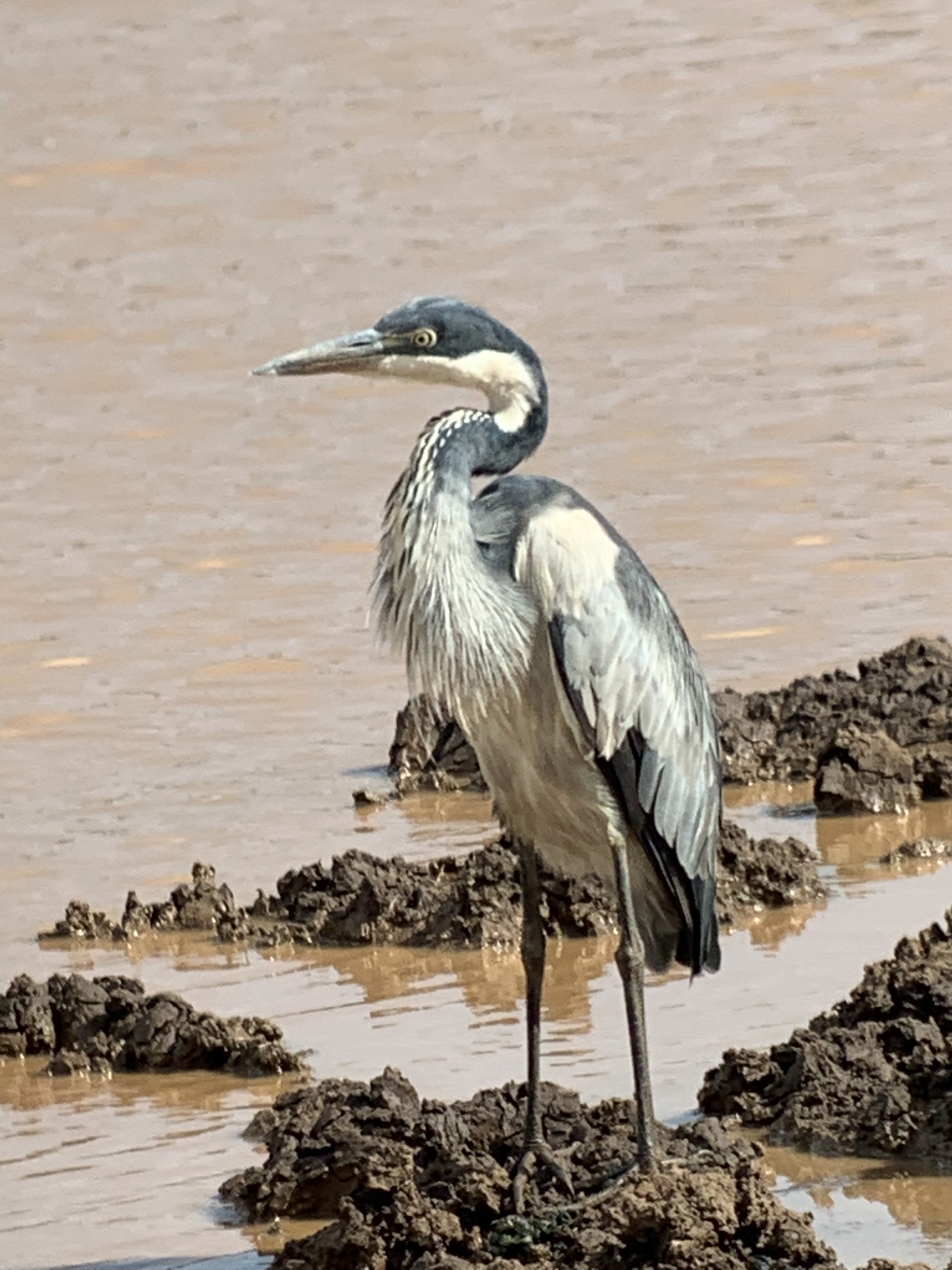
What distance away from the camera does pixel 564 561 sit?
6.74 metres

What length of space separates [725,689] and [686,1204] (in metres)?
5.33

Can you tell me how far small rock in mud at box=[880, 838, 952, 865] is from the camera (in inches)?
368

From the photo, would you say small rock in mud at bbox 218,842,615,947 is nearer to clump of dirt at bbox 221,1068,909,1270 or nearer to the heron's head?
clump of dirt at bbox 221,1068,909,1270

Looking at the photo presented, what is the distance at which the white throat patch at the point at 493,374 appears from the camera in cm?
693

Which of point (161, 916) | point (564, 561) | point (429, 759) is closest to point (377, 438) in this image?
point (429, 759)

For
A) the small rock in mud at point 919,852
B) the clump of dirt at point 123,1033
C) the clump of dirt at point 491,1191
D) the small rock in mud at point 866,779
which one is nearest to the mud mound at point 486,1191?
the clump of dirt at point 491,1191

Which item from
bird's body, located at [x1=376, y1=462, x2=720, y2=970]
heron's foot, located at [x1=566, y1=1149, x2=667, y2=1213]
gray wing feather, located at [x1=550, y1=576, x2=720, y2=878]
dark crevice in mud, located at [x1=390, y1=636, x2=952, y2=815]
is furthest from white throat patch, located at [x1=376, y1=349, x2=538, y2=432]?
dark crevice in mud, located at [x1=390, y1=636, x2=952, y2=815]

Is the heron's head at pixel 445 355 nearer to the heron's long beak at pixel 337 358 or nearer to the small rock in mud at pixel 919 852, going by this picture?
the heron's long beak at pixel 337 358

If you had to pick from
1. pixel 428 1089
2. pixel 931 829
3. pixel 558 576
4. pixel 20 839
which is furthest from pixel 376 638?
pixel 20 839

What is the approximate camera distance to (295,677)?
513 inches

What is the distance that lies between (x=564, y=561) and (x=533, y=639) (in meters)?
0.23

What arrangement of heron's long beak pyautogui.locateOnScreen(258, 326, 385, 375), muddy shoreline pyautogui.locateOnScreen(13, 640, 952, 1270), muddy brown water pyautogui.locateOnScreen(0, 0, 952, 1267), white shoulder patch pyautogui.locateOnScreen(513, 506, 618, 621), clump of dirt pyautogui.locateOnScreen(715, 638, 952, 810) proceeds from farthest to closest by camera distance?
clump of dirt pyautogui.locateOnScreen(715, 638, 952, 810), muddy brown water pyautogui.locateOnScreen(0, 0, 952, 1267), heron's long beak pyautogui.locateOnScreen(258, 326, 385, 375), white shoulder patch pyautogui.locateOnScreen(513, 506, 618, 621), muddy shoreline pyautogui.locateOnScreen(13, 640, 952, 1270)

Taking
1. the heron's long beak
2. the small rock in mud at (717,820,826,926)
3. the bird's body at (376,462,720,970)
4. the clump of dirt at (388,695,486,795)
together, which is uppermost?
the heron's long beak

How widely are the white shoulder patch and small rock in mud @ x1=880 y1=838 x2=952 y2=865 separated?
113 inches
